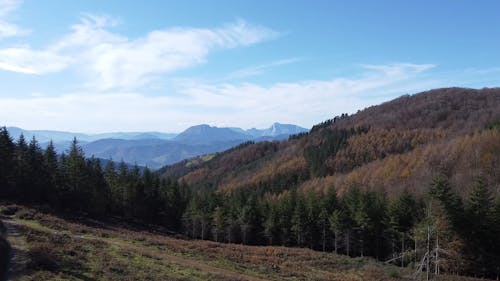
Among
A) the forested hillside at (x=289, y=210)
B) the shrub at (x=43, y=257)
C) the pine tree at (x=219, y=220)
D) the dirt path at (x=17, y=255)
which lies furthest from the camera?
the pine tree at (x=219, y=220)

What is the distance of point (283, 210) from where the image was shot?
8425 centimetres

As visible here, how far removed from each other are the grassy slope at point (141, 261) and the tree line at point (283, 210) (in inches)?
450

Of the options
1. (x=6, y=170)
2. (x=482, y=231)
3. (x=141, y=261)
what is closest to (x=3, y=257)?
(x=141, y=261)

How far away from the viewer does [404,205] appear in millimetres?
70625

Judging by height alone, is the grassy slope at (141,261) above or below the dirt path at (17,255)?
below

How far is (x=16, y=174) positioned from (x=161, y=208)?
33832 mm

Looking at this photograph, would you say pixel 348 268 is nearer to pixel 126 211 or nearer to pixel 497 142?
pixel 126 211

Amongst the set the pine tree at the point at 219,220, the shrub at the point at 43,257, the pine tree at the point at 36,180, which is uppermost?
the pine tree at the point at 36,180

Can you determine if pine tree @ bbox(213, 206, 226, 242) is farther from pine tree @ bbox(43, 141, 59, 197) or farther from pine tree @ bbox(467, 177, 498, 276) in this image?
pine tree @ bbox(467, 177, 498, 276)

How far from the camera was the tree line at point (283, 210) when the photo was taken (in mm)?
57906

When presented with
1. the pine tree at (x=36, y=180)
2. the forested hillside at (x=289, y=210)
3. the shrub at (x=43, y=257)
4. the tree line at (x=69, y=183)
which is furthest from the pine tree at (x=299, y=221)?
the shrub at (x=43, y=257)

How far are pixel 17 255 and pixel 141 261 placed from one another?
958 centimetres

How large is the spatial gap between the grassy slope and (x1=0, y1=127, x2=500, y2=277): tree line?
37.5 ft

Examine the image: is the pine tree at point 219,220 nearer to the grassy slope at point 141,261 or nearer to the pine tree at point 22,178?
the grassy slope at point 141,261
